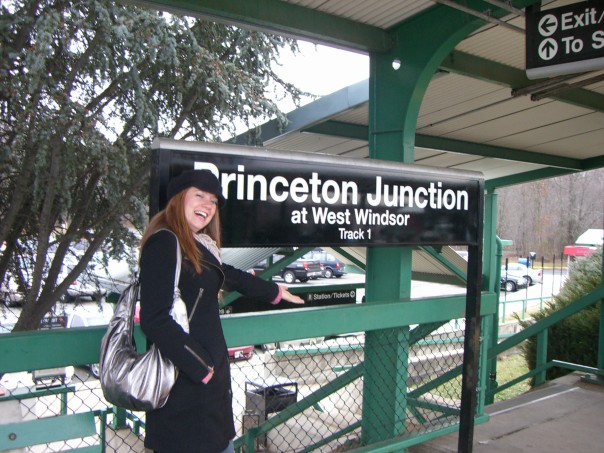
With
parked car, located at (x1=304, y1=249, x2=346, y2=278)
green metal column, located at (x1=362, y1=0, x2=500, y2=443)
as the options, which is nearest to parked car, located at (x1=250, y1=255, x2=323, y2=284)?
parked car, located at (x1=304, y1=249, x2=346, y2=278)

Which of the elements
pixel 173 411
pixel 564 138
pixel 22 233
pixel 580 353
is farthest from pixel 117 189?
pixel 580 353

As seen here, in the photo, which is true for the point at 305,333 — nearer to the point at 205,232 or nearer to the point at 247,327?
the point at 247,327

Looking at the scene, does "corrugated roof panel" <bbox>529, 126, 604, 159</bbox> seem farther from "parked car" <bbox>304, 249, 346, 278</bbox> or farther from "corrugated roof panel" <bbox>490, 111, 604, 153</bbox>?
"parked car" <bbox>304, 249, 346, 278</bbox>

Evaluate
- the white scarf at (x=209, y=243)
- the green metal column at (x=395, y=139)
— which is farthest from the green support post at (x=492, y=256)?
the white scarf at (x=209, y=243)

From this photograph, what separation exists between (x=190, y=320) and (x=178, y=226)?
1.05 ft

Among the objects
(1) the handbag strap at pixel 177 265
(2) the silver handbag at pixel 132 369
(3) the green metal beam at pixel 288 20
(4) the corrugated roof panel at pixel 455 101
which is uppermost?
(4) the corrugated roof panel at pixel 455 101

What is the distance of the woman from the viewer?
1.70 m

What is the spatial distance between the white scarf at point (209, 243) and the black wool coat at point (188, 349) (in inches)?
1.3

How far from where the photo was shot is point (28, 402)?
8164 millimetres

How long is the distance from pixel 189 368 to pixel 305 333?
0.86 m

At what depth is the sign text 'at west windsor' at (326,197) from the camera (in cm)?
225

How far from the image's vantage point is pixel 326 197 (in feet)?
8.38

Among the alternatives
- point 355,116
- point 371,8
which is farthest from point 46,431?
point 355,116

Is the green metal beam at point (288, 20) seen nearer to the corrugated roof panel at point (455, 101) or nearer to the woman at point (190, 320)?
the woman at point (190, 320)
